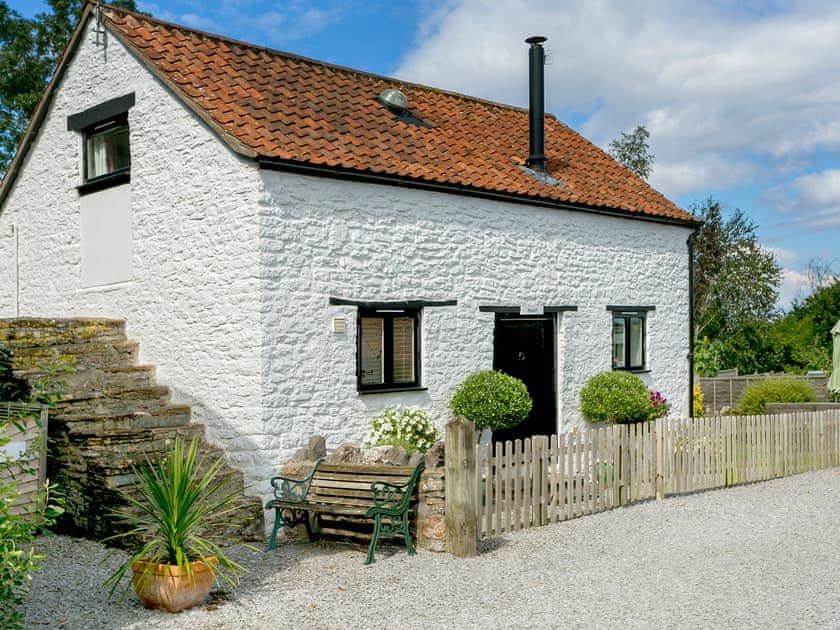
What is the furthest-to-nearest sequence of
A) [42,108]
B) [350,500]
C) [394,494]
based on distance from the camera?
[42,108] < [350,500] < [394,494]

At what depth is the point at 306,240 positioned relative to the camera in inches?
433

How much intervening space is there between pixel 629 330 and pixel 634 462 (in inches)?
184

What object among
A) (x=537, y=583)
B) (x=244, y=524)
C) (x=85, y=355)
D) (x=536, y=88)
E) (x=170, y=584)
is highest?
(x=536, y=88)

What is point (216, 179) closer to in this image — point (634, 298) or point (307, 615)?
point (307, 615)

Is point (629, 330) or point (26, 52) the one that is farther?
point (26, 52)

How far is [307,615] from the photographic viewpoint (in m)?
6.93

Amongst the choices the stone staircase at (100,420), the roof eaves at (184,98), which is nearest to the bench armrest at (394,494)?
the stone staircase at (100,420)

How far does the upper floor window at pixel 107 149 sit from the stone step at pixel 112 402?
3282 mm

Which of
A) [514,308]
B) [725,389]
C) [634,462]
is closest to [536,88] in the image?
[514,308]

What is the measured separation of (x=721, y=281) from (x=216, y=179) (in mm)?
27367

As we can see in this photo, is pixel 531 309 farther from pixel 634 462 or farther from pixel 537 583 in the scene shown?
pixel 537 583

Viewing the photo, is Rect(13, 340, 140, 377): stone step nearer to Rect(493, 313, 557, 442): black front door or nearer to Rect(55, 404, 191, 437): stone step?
Rect(55, 404, 191, 437): stone step

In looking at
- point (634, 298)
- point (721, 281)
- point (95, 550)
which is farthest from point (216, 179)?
point (721, 281)

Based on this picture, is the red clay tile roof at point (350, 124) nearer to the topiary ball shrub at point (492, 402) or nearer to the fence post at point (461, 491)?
the topiary ball shrub at point (492, 402)
